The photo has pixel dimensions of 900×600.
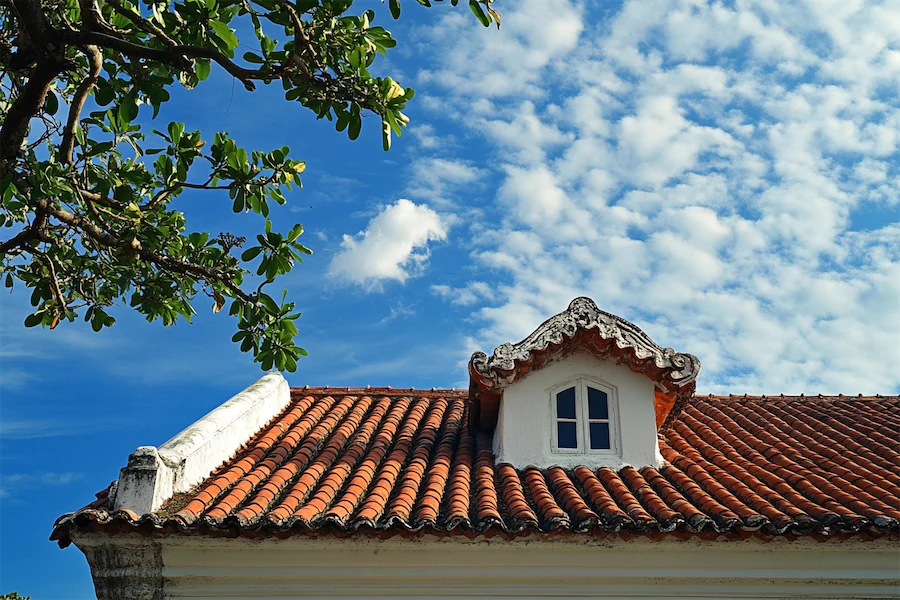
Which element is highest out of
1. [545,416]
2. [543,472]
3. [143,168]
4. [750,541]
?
[143,168]

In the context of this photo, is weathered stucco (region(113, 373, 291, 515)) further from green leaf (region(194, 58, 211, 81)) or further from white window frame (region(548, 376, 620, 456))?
white window frame (region(548, 376, 620, 456))

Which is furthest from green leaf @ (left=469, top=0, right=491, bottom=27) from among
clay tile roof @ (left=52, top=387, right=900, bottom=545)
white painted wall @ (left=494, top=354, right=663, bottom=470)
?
white painted wall @ (left=494, top=354, right=663, bottom=470)

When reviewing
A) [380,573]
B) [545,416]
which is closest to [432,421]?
[545,416]

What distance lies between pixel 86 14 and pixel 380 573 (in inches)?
182

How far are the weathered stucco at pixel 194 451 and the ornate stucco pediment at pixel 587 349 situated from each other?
2.53 m

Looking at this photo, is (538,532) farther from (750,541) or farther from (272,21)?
(272,21)

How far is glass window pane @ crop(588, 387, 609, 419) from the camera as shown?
8672 millimetres

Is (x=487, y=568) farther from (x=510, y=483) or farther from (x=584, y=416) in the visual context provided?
(x=584, y=416)

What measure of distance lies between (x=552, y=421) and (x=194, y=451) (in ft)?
11.8

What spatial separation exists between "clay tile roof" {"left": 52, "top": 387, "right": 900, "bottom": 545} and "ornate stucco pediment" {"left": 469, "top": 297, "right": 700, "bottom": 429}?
0.87 meters

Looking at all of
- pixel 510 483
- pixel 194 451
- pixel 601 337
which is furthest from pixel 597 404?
pixel 194 451

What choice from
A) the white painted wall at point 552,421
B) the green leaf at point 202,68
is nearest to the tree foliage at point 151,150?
the green leaf at point 202,68

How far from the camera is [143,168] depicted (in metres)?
6.77

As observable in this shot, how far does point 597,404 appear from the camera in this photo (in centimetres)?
870
